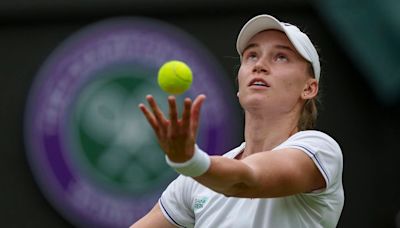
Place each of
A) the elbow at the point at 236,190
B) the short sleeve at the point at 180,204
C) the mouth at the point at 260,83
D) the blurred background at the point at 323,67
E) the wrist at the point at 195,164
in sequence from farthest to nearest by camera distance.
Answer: the blurred background at the point at 323,67, the short sleeve at the point at 180,204, the mouth at the point at 260,83, the elbow at the point at 236,190, the wrist at the point at 195,164

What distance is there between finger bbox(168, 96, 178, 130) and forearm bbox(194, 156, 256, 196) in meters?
0.19

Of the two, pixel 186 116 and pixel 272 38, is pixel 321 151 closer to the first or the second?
pixel 272 38

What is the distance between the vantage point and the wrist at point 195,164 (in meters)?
2.43

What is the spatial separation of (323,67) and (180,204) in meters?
1.71

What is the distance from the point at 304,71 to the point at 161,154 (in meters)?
1.85

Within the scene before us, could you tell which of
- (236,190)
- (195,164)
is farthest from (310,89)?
(195,164)

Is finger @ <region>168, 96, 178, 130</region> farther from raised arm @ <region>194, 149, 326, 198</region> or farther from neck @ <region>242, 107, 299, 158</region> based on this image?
neck @ <region>242, 107, 299, 158</region>

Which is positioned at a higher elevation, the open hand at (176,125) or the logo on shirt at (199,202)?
the open hand at (176,125)

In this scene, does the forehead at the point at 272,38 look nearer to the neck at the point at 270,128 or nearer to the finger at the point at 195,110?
the neck at the point at 270,128

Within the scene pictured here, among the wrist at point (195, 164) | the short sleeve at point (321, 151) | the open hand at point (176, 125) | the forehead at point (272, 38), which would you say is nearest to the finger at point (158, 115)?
the open hand at point (176, 125)

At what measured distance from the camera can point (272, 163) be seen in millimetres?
2645

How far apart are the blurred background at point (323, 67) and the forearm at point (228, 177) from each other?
2.10m

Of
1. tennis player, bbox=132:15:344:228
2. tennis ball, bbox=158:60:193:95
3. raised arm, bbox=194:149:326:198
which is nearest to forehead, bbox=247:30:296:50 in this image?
tennis player, bbox=132:15:344:228

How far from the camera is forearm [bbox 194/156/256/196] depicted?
2.50 m
